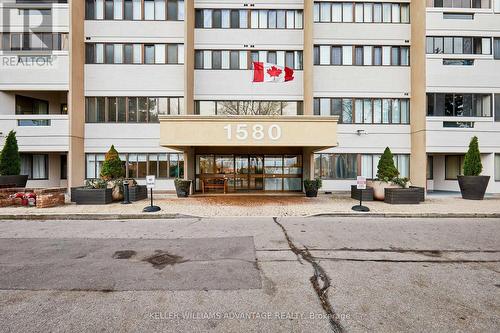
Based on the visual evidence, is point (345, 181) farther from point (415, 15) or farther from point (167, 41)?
point (167, 41)

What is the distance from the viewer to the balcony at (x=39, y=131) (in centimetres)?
1609

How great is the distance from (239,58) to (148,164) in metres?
9.58

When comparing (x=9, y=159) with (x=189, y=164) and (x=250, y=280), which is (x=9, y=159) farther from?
(x=250, y=280)

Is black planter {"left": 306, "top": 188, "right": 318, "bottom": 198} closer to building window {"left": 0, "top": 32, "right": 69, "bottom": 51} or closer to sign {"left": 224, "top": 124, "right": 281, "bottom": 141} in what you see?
sign {"left": 224, "top": 124, "right": 281, "bottom": 141}

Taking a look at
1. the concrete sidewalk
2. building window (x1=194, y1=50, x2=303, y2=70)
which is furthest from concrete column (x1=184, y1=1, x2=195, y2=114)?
the concrete sidewalk

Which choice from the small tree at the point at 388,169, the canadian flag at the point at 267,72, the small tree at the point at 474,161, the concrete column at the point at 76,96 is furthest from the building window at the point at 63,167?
the small tree at the point at 474,161

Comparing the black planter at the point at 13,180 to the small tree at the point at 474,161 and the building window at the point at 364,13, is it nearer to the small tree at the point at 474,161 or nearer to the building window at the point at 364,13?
the building window at the point at 364,13

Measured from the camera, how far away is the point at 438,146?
16484 millimetres

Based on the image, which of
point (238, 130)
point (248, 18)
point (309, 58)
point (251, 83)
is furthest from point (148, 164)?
point (309, 58)

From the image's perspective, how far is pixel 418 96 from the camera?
16.8 m

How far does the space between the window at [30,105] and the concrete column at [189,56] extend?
36.8ft

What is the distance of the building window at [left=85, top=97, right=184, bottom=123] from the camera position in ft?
57.0

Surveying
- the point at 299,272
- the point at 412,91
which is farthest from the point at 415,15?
the point at 299,272

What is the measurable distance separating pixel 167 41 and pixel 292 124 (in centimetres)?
1115
